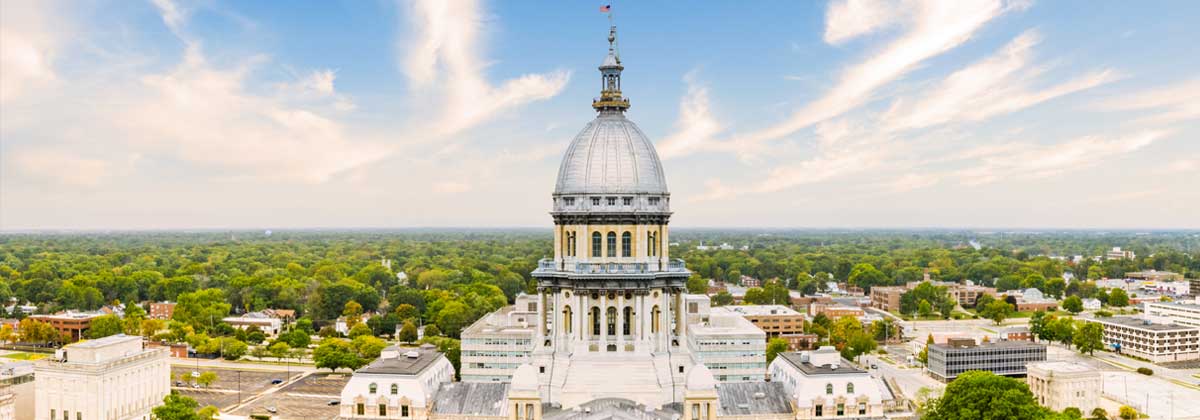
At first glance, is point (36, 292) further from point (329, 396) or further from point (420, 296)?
point (329, 396)

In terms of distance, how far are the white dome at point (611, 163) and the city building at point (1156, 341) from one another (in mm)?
111864

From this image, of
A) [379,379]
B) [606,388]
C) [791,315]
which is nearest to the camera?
[606,388]

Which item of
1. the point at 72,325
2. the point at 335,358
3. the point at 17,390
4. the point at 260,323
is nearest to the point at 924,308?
the point at 335,358

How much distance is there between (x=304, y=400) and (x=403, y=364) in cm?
4154

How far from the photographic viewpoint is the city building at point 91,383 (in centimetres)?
8762

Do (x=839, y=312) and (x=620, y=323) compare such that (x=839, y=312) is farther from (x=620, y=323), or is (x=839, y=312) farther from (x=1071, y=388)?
(x=620, y=323)

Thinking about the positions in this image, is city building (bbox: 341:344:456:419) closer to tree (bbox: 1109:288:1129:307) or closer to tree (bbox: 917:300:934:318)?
tree (bbox: 917:300:934:318)

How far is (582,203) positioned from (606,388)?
12424 mm

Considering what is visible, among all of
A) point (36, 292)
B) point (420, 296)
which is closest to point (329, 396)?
point (420, 296)

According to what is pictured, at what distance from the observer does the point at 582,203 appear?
205ft

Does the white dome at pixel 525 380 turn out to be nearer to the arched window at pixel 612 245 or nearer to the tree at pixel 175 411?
the arched window at pixel 612 245

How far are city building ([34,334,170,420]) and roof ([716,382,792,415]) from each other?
60143mm

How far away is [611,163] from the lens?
63.0 metres

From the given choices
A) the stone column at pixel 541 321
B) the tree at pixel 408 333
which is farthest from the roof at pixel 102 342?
the tree at pixel 408 333
